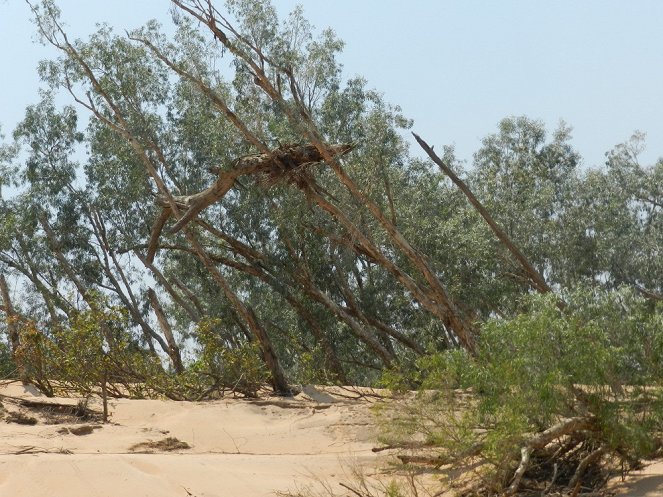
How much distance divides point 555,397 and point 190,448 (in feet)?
14.0

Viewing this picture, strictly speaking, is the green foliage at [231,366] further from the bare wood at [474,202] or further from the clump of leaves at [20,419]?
the bare wood at [474,202]

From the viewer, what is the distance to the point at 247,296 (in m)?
24.5

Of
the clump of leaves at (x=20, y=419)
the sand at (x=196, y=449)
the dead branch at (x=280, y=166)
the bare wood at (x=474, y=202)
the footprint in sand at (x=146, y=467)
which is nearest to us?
the sand at (x=196, y=449)

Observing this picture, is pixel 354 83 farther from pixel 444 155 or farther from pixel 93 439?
pixel 93 439

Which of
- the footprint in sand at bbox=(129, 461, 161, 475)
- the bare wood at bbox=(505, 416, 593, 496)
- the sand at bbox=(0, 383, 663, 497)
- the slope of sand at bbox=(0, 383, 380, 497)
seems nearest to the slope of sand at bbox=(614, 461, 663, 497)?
the sand at bbox=(0, 383, 663, 497)

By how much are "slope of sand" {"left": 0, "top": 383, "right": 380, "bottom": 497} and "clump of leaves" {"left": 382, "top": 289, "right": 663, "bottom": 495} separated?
4.88 ft

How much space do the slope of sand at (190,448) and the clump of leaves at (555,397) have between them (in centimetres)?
149

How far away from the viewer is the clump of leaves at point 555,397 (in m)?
7.93

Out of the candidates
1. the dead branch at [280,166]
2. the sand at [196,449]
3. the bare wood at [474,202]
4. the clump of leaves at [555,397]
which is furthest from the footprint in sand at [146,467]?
the bare wood at [474,202]

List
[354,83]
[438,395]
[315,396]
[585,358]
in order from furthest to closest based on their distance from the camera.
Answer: [354,83] < [315,396] < [438,395] < [585,358]

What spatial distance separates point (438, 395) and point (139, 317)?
63.9 ft

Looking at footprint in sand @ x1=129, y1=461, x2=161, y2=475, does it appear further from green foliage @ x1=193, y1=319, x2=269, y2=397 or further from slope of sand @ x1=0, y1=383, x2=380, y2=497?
green foliage @ x1=193, y1=319, x2=269, y2=397

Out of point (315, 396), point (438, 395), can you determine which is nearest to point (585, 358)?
point (438, 395)

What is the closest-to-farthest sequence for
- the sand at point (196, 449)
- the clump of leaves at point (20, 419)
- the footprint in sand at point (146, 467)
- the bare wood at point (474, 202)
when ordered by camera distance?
the sand at point (196, 449) → the footprint in sand at point (146, 467) → the clump of leaves at point (20, 419) → the bare wood at point (474, 202)
